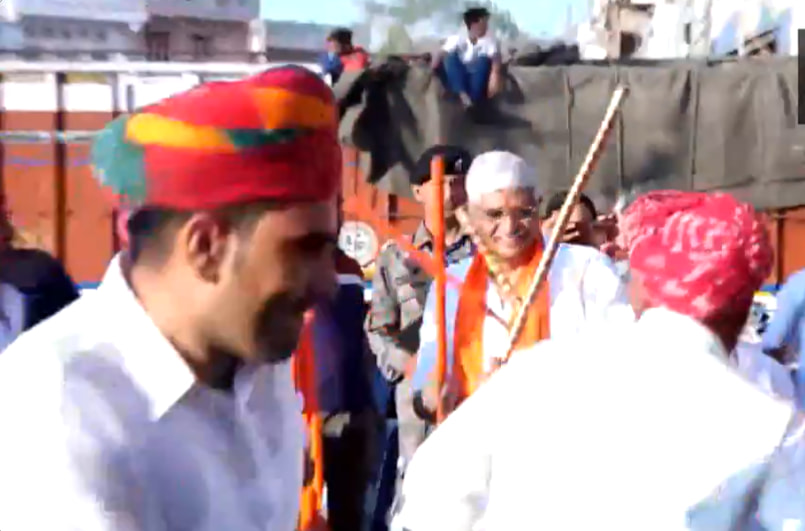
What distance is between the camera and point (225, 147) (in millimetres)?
1822

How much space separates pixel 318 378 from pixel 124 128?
134 inches

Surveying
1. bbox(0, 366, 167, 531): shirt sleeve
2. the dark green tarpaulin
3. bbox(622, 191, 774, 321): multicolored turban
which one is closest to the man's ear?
bbox(0, 366, 167, 531): shirt sleeve

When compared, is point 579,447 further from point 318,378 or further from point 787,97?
point 787,97

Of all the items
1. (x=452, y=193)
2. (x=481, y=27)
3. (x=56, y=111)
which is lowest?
(x=452, y=193)

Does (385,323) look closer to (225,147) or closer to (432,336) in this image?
(432,336)

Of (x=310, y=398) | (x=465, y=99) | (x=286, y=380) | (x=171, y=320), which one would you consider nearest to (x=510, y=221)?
(x=310, y=398)

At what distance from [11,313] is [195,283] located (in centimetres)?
269

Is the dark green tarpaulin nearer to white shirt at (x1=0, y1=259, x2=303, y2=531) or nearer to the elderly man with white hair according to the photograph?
the elderly man with white hair

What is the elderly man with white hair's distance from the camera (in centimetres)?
477

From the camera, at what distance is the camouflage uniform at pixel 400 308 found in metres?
5.41

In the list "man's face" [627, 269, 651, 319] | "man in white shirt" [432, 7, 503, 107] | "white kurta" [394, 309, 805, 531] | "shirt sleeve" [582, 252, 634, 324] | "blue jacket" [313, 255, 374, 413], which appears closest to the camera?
"white kurta" [394, 309, 805, 531]

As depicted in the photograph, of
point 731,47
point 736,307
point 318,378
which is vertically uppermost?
point 731,47

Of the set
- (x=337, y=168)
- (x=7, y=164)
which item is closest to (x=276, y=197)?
(x=337, y=168)

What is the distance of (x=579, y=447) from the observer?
8.46ft
